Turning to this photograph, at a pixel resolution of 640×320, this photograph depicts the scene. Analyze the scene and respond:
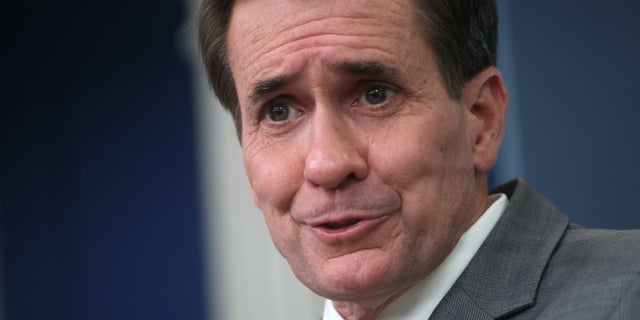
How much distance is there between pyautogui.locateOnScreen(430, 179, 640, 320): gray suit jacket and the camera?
1.53 meters

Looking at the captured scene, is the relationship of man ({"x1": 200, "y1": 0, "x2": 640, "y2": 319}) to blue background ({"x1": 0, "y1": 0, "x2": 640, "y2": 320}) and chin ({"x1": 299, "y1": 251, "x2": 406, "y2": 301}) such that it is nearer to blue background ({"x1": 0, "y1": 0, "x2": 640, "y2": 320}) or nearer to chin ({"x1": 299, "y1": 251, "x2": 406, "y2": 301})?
chin ({"x1": 299, "y1": 251, "x2": 406, "y2": 301})

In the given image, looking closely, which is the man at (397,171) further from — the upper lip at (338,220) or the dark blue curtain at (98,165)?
the dark blue curtain at (98,165)

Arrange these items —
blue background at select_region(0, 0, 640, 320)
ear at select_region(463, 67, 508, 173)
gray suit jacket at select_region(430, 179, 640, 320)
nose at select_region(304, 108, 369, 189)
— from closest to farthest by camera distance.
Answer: gray suit jacket at select_region(430, 179, 640, 320) < nose at select_region(304, 108, 369, 189) < ear at select_region(463, 67, 508, 173) < blue background at select_region(0, 0, 640, 320)

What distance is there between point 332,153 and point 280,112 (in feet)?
0.85

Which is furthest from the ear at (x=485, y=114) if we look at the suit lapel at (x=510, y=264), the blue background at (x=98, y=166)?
the blue background at (x=98, y=166)

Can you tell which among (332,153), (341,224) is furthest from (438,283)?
(332,153)

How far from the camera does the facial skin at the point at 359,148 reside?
169 centimetres

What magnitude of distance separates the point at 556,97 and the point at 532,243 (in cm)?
90

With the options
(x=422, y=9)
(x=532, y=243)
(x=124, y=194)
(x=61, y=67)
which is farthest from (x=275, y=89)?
(x=61, y=67)

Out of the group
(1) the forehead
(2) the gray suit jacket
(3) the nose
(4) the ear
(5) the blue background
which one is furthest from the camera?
(5) the blue background

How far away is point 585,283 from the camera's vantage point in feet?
5.21

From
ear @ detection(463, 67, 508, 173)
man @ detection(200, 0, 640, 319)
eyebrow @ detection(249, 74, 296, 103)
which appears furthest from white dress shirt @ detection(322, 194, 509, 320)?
eyebrow @ detection(249, 74, 296, 103)

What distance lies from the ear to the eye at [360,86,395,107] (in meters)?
0.20

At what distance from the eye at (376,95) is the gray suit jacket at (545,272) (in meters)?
0.40
